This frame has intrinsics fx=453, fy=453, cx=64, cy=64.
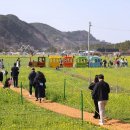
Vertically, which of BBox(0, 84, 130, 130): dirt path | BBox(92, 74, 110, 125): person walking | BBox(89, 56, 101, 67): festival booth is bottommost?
BBox(0, 84, 130, 130): dirt path

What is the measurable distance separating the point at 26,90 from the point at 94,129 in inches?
577

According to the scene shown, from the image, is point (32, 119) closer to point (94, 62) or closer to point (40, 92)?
point (40, 92)

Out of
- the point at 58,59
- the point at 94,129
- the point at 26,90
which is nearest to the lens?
the point at 94,129

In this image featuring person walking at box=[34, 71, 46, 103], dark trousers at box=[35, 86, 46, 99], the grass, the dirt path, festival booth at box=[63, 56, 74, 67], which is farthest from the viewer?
festival booth at box=[63, 56, 74, 67]

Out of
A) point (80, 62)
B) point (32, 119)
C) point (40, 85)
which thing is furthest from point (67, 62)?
point (32, 119)

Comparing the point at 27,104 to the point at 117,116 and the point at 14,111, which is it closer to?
the point at 14,111

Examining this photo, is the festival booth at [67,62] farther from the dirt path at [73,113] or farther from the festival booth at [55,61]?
the dirt path at [73,113]

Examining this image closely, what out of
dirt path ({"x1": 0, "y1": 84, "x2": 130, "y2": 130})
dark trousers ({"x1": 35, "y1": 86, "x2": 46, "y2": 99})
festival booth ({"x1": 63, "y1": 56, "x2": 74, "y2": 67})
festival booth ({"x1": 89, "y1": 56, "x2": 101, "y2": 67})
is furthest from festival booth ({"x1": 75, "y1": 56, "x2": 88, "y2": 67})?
dark trousers ({"x1": 35, "y1": 86, "x2": 46, "y2": 99})

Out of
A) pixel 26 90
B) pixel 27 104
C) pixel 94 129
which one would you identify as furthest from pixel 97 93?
pixel 26 90

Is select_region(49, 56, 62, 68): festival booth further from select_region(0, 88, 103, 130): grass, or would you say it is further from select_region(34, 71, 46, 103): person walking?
select_region(0, 88, 103, 130): grass

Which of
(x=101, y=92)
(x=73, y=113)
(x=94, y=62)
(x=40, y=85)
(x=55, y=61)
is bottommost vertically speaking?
(x=73, y=113)

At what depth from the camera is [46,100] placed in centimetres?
2506

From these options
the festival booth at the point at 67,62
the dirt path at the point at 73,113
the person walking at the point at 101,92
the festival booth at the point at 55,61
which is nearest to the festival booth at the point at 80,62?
the festival booth at the point at 67,62

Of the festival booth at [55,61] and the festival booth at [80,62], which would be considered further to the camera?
the festival booth at [80,62]
